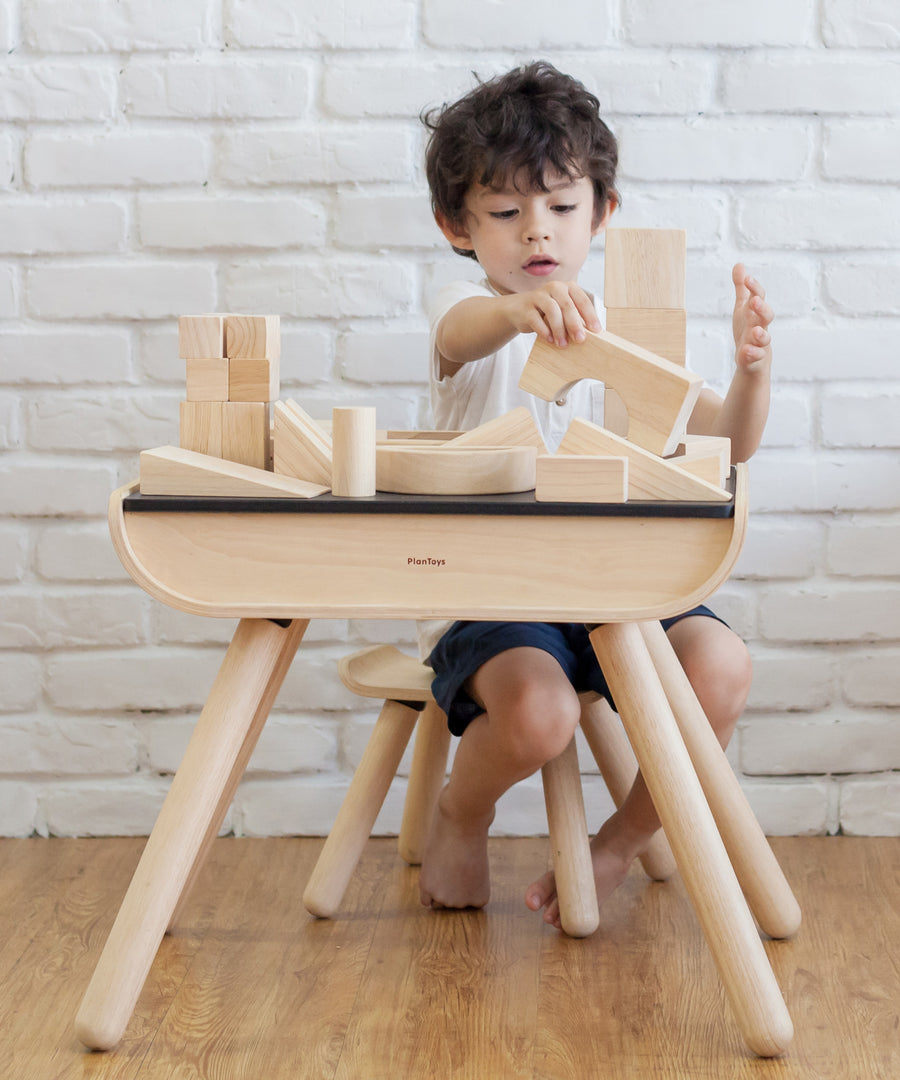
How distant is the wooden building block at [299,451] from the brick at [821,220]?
0.67 meters

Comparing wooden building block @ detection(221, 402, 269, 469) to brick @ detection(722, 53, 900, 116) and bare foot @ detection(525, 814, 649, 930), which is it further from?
brick @ detection(722, 53, 900, 116)

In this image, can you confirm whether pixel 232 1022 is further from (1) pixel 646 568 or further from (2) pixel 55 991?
(1) pixel 646 568

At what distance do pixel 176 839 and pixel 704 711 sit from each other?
51cm

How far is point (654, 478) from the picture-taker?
0.84 m

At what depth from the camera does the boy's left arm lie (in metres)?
1.06

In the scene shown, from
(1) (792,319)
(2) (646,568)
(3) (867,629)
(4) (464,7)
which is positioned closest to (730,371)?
(1) (792,319)

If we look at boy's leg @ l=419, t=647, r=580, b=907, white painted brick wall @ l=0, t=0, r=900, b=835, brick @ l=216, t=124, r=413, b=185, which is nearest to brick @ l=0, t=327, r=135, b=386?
white painted brick wall @ l=0, t=0, r=900, b=835

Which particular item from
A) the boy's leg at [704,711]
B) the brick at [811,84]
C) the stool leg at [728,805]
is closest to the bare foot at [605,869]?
the boy's leg at [704,711]

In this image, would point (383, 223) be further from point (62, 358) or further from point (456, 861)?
point (456, 861)

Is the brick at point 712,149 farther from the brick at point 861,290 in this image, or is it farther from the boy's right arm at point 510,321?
the boy's right arm at point 510,321

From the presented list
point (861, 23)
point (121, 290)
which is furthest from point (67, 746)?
point (861, 23)

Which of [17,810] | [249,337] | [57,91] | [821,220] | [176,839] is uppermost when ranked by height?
[57,91]

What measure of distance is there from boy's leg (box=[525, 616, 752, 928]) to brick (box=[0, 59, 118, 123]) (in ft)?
2.79

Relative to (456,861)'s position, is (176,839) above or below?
above
